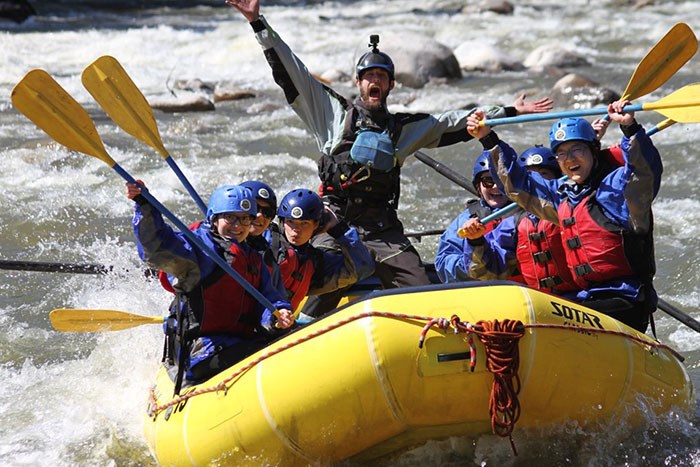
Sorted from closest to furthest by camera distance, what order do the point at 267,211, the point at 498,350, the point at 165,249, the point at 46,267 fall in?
1. the point at 498,350
2. the point at 165,249
3. the point at 267,211
4. the point at 46,267

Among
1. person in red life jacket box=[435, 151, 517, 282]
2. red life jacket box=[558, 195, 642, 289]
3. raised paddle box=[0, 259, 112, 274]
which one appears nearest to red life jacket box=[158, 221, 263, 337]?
person in red life jacket box=[435, 151, 517, 282]

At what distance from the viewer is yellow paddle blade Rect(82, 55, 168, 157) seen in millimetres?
4547

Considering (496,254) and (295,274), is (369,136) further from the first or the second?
(496,254)

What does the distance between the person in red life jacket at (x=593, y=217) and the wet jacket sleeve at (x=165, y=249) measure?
1.25 m

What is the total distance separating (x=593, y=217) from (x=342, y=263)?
1.29 meters

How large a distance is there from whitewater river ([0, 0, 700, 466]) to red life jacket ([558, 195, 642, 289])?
61 cm

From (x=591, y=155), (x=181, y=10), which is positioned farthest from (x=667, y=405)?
(x=181, y=10)

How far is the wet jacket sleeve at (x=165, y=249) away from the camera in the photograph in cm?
390

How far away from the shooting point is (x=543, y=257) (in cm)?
455

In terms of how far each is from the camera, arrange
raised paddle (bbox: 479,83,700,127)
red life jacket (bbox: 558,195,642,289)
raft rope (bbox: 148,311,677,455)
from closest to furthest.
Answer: raft rope (bbox: 148,311,677,455) → raised paddle (bbox: 479,83,700,127) → red life jacket (bbox: 558,195,642,289)

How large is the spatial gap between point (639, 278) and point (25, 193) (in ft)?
20.5

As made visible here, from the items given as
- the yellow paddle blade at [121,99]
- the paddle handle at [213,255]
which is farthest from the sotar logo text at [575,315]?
the yellow paddle blade at [121,99]

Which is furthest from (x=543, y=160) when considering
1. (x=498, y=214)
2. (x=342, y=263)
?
(x=342, y=263)

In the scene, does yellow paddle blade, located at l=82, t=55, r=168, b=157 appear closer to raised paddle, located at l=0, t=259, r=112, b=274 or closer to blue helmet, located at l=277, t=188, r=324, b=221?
blue helmet, located at l=277, t=188, r=324, b=221
